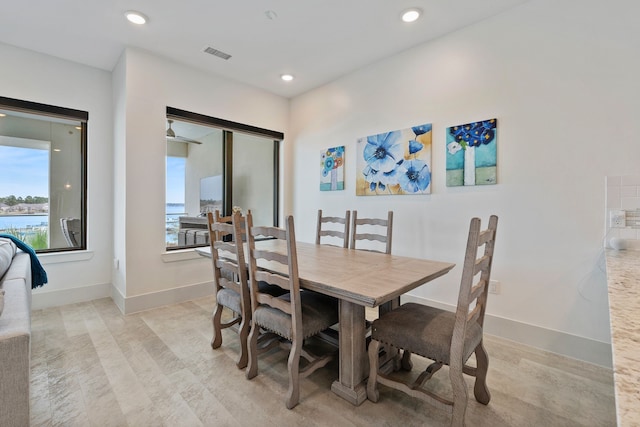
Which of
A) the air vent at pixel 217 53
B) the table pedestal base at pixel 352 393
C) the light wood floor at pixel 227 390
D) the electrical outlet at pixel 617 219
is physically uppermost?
the air vent at pixel 217 53

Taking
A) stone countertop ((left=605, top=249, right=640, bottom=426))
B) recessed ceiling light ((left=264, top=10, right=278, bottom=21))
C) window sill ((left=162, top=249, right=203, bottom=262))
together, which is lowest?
window sill ((left=162, top=249, right=203, bottom=262))

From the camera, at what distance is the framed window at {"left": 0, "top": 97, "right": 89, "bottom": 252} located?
3.07m

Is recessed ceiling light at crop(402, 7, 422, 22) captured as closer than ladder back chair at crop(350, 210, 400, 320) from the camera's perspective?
No

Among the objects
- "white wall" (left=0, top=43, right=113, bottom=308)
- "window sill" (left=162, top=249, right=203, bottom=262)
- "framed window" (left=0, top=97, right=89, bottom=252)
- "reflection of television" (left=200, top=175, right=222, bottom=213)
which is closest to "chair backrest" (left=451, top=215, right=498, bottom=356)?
"window sill" (left=162, top=249, right=203, bottom=262)

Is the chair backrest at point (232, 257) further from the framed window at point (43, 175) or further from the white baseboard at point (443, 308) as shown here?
the framed window at point (43, 175)

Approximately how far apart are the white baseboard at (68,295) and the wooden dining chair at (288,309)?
259 cm

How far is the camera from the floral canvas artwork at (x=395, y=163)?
9.46 ft

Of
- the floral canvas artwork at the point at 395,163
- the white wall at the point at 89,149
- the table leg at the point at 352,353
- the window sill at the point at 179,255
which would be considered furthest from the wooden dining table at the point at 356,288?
the white wall at the point at 89,149

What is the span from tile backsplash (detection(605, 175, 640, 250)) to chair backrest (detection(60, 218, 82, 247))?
4920 millimetres

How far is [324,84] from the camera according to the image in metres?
3.87

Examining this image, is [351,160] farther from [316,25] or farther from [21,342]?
[21,342]

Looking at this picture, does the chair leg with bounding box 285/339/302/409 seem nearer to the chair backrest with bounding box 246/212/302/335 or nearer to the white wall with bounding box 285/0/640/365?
the chair backrest with bounding box 246/212/302/335

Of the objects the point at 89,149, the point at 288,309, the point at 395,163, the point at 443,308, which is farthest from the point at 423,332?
the point at 89,149

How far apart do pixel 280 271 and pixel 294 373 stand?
1.86ft
